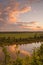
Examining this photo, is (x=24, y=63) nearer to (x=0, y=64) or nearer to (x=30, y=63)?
(x=30, y=63)

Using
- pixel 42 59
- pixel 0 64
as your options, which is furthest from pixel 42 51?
pixel 0 64

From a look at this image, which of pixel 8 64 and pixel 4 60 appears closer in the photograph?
pixel 8 64

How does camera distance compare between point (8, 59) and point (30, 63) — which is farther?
point (8, 59)

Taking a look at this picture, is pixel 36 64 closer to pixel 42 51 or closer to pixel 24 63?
pixel 24 63

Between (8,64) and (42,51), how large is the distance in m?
1.27

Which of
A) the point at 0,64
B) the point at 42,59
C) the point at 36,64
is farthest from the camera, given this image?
the point at 0,64

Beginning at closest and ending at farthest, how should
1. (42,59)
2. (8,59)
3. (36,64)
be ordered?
(36,64)
(42,59)
(8,59)

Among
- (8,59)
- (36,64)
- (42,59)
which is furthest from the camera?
(8,59)

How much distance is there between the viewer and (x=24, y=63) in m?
5.10

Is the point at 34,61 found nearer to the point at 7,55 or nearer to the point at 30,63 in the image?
the point at 30,63

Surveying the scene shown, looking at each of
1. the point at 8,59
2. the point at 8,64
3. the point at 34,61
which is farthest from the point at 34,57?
the point at 8,59

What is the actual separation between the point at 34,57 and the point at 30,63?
21 cm

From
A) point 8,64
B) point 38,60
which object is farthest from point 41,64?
point 8,64

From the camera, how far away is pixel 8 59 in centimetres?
610
